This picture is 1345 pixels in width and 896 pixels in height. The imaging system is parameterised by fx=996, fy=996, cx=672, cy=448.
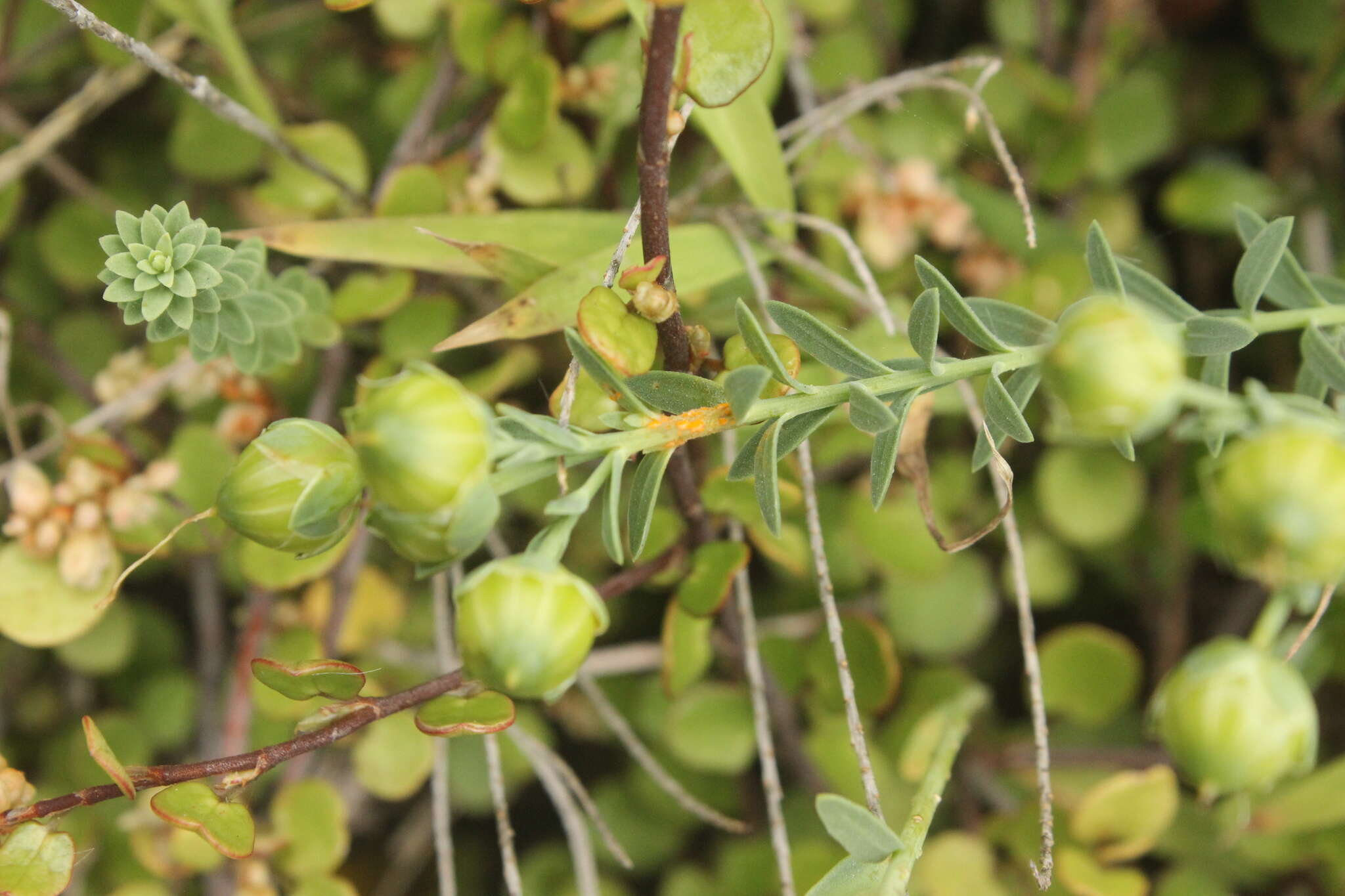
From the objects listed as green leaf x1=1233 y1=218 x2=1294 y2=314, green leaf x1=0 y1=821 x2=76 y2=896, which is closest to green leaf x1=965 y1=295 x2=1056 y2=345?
green leaf x1=1233 y1=218 x2=1294 y2=314

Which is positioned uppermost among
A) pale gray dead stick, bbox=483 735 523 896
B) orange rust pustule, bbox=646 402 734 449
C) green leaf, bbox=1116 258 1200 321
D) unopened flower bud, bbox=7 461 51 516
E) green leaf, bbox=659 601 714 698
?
green leaf, bbox=1116 258 1200 321

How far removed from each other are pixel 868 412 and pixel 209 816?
1.95 feet

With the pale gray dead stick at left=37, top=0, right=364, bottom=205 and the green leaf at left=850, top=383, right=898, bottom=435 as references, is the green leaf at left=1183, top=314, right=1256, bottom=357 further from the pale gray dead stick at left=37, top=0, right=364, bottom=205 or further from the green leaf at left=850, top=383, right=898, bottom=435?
the pale gray dead stick at left=37, top=0, right=364, bottom=205

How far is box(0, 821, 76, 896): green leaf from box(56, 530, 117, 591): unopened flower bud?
402mm

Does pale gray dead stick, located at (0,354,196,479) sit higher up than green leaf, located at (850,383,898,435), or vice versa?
green leaf, located at (850,383,898,435)

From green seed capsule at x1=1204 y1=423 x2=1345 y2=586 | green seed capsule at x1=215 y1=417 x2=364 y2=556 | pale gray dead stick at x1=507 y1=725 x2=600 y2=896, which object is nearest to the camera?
green seed capsule at x1=1204 y1=423 x2=1345 y2=586

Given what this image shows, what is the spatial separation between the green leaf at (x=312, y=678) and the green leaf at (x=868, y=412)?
1.41ft

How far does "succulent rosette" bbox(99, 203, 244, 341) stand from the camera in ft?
2.78

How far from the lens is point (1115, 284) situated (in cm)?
81

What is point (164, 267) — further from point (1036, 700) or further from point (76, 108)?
point (1036, 700)

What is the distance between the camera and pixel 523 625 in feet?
2.00

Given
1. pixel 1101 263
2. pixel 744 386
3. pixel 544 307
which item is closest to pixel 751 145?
pixel 544 307

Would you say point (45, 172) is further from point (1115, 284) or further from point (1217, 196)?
point (1217, 196)

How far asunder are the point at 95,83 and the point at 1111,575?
1.67 meters
